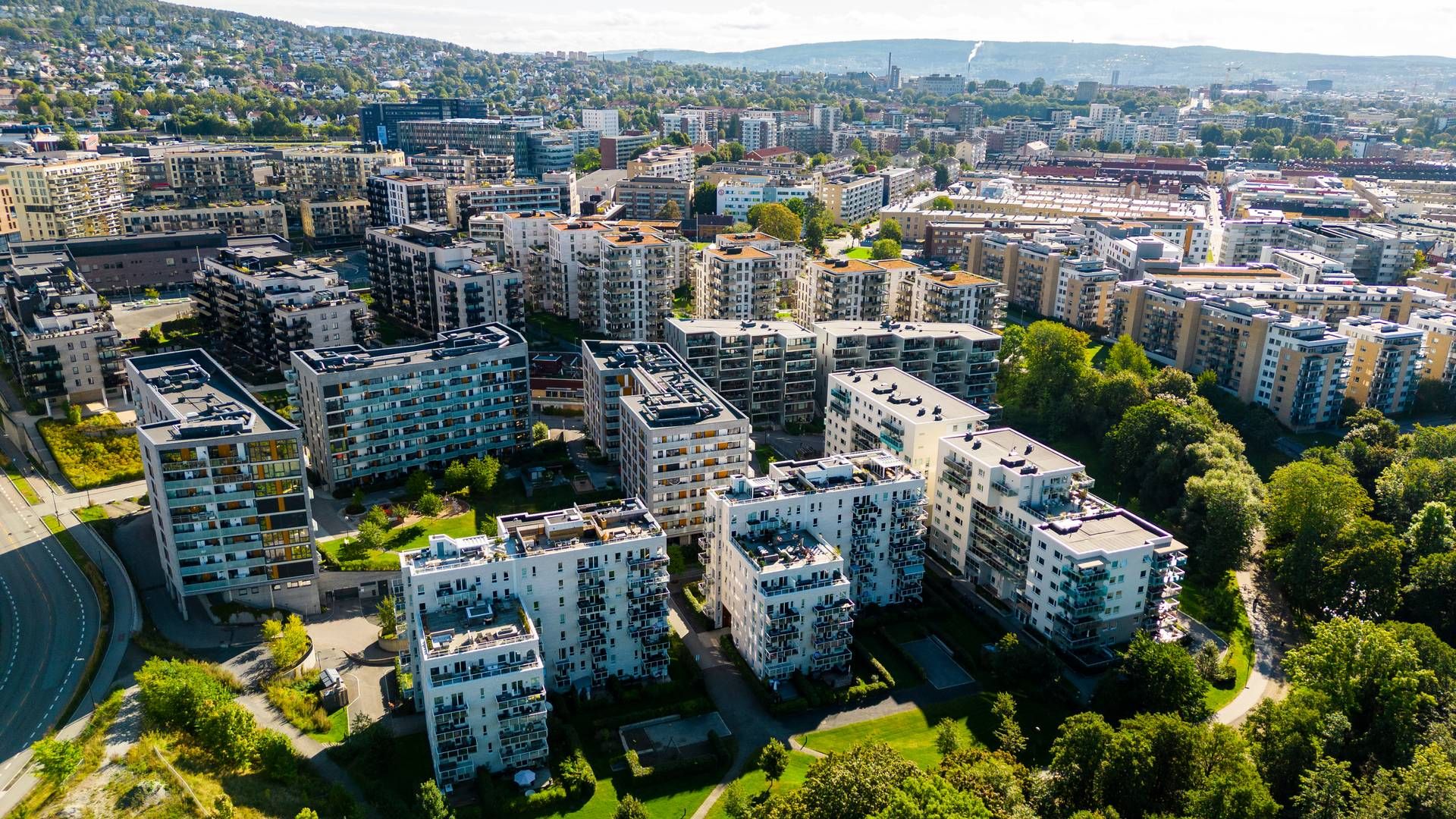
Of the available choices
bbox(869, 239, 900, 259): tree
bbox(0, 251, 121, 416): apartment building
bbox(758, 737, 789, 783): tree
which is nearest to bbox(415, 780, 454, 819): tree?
bbox(758, 737, 789, 783): tree

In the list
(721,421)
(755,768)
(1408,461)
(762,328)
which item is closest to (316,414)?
(721,421)

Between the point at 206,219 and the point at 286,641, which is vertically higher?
the point at 206,219

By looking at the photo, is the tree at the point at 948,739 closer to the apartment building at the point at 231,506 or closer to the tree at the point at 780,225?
the apartment building at the point at 231,506

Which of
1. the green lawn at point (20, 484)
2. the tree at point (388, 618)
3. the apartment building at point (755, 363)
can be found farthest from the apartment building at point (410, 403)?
the green lawn at point (20, 484)

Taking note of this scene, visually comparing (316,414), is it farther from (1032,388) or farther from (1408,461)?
(1408,461)

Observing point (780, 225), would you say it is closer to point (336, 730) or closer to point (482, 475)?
point (482, 475)

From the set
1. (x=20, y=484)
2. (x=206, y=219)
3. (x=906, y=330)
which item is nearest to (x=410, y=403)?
(x=20, y=484)
